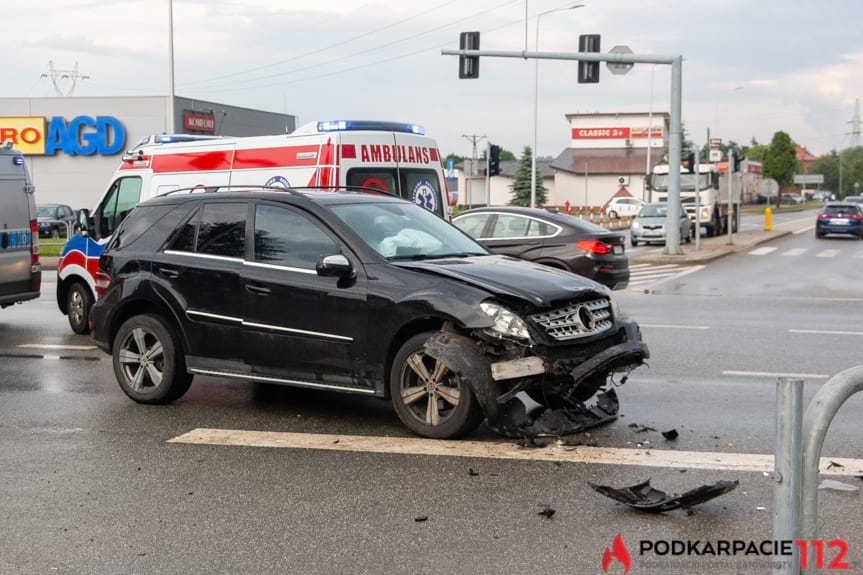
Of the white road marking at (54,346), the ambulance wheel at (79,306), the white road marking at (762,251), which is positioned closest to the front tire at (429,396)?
the white road marking at (54,346)

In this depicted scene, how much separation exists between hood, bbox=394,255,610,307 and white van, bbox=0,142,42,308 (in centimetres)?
762

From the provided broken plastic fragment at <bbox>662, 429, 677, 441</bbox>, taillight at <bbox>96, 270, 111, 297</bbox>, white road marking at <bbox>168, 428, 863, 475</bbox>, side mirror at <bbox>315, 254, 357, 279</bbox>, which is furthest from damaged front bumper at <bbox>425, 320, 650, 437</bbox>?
taillight at <bbox>96, 270, 111, 297</bbox>

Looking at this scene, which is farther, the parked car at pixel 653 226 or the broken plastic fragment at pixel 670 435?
the parked car at pixel 653 226

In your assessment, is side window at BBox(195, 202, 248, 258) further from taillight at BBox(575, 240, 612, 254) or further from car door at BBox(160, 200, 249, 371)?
taillight at BBox(575, 240, 612, 254)

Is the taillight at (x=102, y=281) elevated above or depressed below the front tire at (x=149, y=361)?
above

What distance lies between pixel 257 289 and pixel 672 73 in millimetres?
21191

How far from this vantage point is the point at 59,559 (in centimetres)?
460

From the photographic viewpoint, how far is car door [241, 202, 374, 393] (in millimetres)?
6996

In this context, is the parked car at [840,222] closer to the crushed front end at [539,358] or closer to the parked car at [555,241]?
the parked car at [555,241]

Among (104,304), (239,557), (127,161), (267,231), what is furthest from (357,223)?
(127,161)

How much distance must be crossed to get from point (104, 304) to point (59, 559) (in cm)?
398

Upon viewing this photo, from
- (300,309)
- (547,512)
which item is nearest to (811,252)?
(300,309)

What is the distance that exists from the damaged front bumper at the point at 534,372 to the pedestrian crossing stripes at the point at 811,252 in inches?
987

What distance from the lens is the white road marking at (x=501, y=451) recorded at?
6.02 meters
